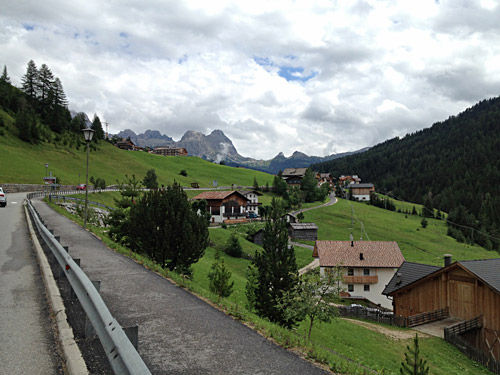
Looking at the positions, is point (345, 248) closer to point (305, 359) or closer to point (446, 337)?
point (446, 337)

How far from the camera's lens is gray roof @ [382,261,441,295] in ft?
116

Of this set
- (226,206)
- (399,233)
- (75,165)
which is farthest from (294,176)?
(75,165)

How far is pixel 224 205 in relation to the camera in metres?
82.5

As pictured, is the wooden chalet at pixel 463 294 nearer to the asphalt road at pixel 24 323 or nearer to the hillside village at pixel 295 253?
the hillside village at pixel 295 253

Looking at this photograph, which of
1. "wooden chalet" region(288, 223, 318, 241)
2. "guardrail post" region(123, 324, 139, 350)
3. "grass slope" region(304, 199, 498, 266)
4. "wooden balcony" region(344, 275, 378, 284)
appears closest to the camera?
"guardrail post" region(123, 324, 139, 350)

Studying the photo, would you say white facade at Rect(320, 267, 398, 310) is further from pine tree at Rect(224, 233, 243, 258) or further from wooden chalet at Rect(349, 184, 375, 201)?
wooden chalet at Rect(349, 184, 375, 201)

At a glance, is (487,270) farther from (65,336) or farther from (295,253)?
(295,253)

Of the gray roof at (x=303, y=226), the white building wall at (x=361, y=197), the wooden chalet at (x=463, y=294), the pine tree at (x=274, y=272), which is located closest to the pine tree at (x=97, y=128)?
the gray roof at (x=303, y=226)

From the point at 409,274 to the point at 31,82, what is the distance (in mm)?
146375

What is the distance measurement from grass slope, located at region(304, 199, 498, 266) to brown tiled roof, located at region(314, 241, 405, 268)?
16.5 meters

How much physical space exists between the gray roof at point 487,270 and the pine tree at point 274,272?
59.2ft

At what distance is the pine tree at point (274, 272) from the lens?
816 inches

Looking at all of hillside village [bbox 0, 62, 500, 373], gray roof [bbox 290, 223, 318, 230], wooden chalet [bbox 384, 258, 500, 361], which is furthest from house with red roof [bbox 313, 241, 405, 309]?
gray roof [bbox 290, 223, 318, 230]

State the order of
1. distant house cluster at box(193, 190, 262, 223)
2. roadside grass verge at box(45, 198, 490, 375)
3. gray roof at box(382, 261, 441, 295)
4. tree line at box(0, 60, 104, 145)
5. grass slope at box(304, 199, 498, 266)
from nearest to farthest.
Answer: roadside grass verge at box(45, 198, 490, 375) → gray roof at box(382, 261, 441, 295) → grass slope at box(304, 199, 498, 266) → distant house cluster at box(193, 190, 262, 223) → tree line at box(0, 60, 104, 145)
